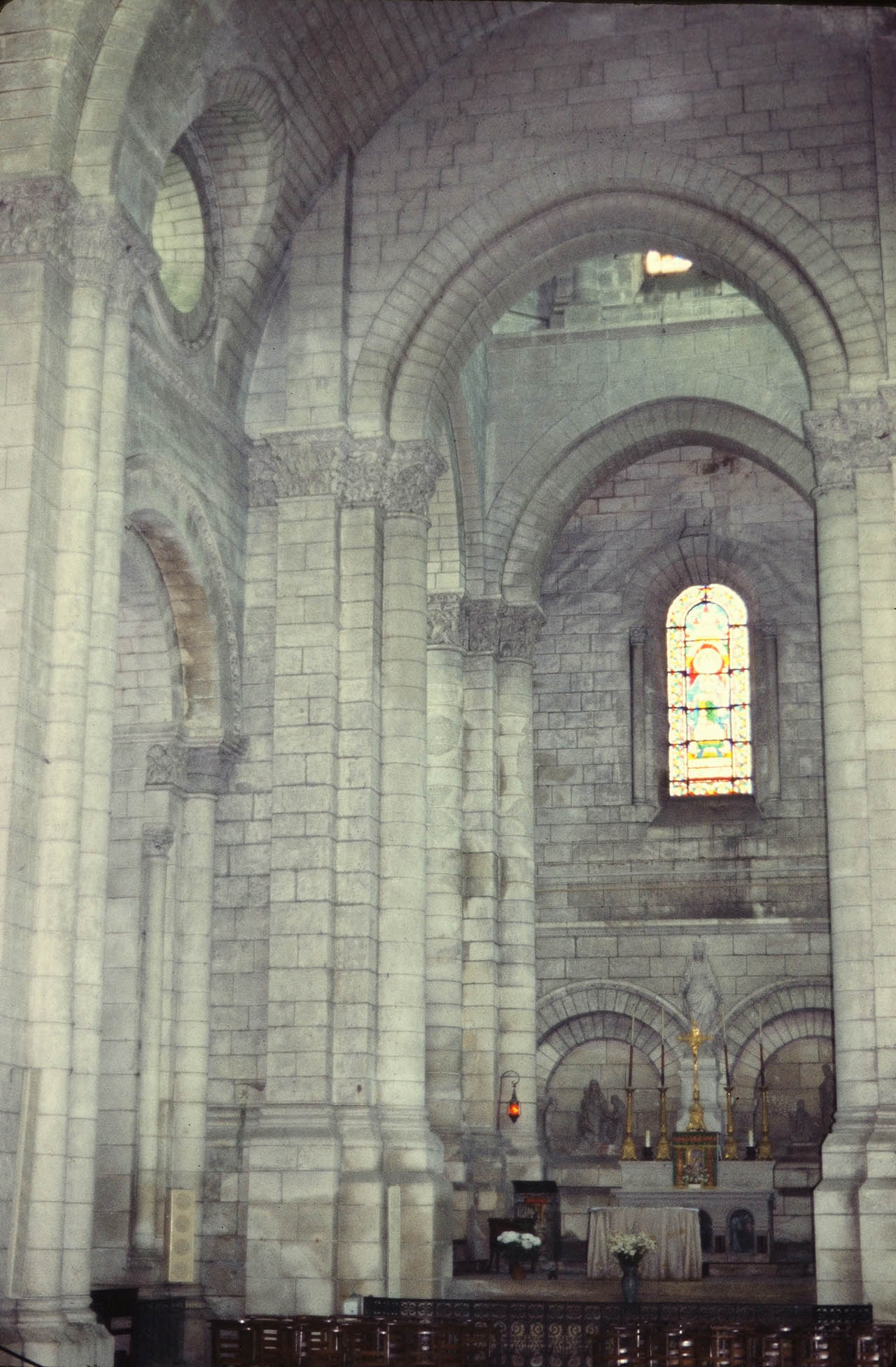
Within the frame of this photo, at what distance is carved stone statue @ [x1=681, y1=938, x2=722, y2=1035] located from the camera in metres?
24.6

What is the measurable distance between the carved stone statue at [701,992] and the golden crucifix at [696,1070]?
0.45 feet

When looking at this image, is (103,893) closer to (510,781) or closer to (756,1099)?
(510,781)

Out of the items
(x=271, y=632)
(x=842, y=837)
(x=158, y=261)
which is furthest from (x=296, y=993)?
(x=158, y=261)

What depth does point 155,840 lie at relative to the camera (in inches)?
693

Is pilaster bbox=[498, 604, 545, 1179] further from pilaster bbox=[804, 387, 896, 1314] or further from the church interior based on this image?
pilaster bbox=[804, 387, 896, 1314]

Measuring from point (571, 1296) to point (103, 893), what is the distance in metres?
7.50

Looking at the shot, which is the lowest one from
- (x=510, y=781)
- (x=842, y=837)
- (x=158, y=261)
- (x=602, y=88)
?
(x=842, y=837)

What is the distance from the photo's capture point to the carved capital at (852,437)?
16.9m

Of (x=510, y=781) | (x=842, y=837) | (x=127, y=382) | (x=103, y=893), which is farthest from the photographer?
(x=510, y=781)

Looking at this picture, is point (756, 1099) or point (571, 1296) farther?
point (756, 1099)

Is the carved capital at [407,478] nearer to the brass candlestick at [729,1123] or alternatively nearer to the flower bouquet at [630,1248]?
the flower bouquet at [630,1248]

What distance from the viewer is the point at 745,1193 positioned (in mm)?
21453

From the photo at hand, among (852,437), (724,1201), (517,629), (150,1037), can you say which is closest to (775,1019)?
(724,1201)

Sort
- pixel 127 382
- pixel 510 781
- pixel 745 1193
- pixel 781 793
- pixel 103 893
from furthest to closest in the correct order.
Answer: pixel 781 793 < pixel 510 781 < pixel 745 1193 < pixel 127 382 < pixel 103 893
